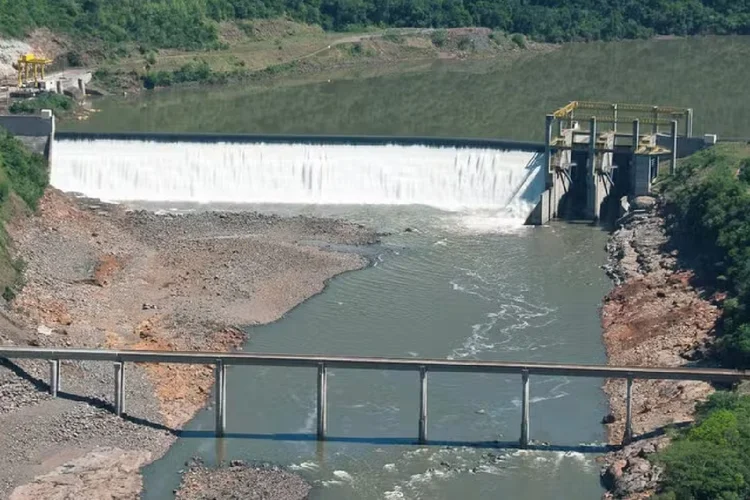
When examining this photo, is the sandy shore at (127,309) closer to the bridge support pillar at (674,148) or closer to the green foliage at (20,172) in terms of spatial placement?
the green foliage at (20,172)

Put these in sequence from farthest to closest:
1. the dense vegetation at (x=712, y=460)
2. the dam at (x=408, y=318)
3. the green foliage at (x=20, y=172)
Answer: the green foliage at (x=20, y=172) < the dam at (x=408, y=318) < the dense vegetation at (x=712, y=460)

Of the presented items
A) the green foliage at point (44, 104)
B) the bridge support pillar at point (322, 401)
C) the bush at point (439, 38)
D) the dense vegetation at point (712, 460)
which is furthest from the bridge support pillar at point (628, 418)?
the bush at point (439, 38)

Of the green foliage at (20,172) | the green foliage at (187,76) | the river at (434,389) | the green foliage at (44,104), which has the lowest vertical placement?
the river at (434,389)

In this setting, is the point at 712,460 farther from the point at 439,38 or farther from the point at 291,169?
the point at 439,38

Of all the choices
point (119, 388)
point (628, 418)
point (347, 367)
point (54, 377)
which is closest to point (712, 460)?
point (628, 418)

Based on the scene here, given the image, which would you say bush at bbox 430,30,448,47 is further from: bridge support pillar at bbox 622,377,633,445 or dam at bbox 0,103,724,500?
bridge support pillar at bbox 622,377,633,445

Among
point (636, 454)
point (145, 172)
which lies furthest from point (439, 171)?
point (636, 454)

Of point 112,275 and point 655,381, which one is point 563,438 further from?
point 112,275
